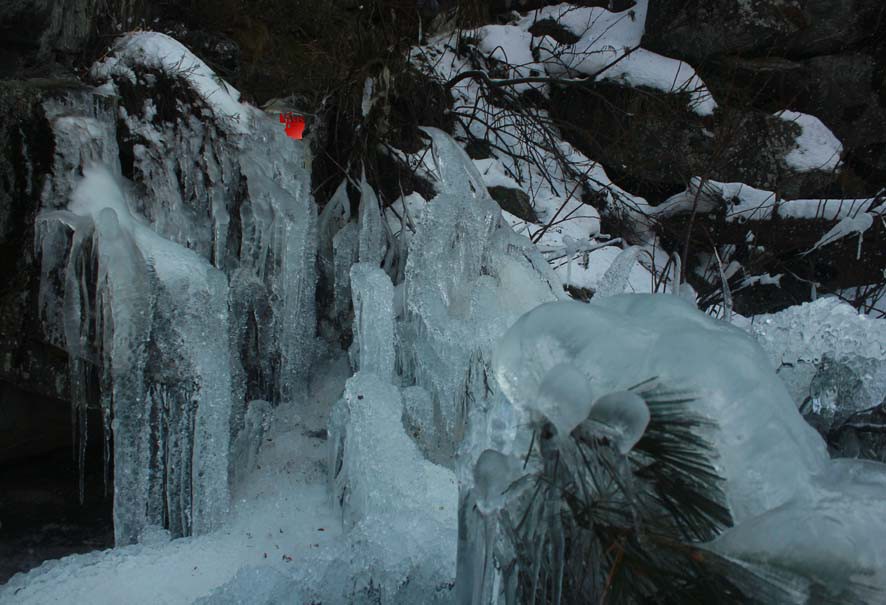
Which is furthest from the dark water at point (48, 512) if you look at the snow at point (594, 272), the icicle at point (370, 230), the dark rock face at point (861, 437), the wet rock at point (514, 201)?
the wet rock at point (514, 201)

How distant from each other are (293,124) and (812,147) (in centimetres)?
461

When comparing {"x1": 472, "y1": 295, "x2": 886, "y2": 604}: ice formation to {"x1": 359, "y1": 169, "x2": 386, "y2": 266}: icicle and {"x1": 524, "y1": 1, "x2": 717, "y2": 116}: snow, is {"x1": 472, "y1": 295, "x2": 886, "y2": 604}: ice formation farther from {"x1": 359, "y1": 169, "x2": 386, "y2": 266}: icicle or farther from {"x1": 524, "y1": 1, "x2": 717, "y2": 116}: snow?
{"x1": 524, "y1": 1, "x2": 717, "y2": 116}: snow

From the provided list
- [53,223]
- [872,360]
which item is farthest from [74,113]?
[872,360]

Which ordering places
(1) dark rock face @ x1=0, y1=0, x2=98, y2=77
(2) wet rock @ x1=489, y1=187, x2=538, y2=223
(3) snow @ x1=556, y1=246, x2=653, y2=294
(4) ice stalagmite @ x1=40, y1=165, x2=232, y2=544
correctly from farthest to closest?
(2) wet rock @ x1=489, y1=187, x2=538, y2=223 < (3) snow @ x1=556, y1=246, x2=653, y2=294 < (1) dark rock face @ x1=0, y1=0, x2=98, y2=77 < (4) ice stalagmite @ x1=40, y1=165, x2=232, y2=544

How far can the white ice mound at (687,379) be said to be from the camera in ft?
3.44

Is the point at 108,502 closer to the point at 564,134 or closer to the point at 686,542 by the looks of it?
the point at 686,542

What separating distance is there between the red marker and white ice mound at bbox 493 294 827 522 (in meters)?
2.91

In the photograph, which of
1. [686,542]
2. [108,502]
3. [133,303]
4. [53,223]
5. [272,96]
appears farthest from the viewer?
[272,96]

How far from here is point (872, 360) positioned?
7.25ft

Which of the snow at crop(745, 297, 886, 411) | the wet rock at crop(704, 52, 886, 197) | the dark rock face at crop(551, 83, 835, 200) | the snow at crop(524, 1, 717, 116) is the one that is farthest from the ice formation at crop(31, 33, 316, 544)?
the wet rock at crop(704, 52, 886, 197)

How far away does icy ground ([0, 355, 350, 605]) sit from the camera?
73.5 inches

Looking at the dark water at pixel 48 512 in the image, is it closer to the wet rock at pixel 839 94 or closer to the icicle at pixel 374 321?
the icicle at pixel 374 321

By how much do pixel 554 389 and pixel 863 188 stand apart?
660 centimetres

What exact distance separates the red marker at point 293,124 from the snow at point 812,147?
4.25m
